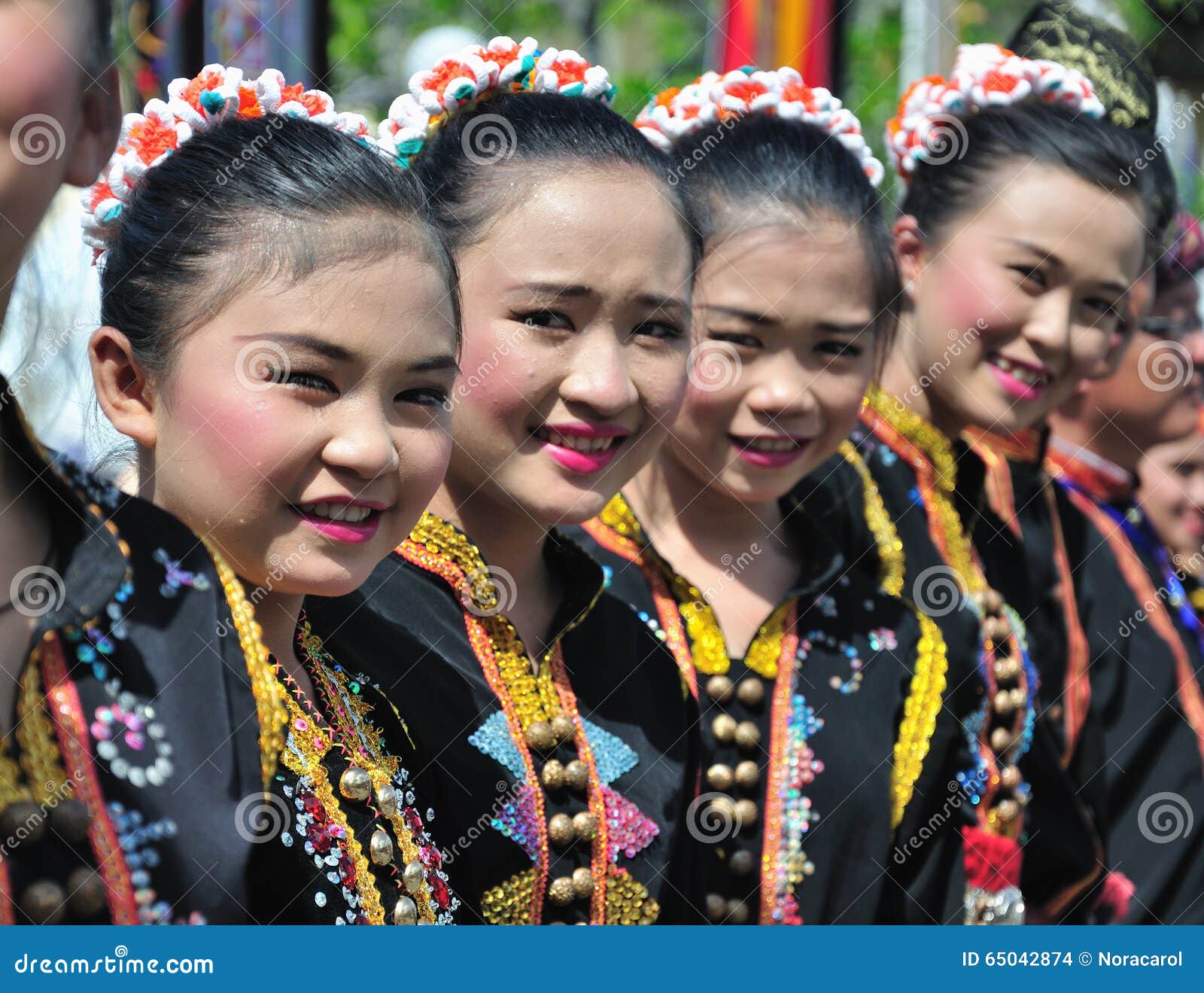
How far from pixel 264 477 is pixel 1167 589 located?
253cm

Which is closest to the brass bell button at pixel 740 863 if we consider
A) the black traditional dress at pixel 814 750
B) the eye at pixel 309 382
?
the black traditional dress at pixel 814 750

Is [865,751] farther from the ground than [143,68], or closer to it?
closer to it

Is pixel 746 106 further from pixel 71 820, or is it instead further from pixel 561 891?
pixel 71 820

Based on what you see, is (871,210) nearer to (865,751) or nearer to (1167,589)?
(865,751)

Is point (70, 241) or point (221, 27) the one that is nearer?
point (70, 241)

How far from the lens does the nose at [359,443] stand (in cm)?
154

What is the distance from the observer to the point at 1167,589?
3490 millimetres

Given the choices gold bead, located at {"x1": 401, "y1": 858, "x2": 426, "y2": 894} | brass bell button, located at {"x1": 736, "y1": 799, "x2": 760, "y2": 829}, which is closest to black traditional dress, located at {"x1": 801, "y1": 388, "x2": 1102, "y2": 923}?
brass bell button, located at {"x1": 736, "y1": 799, "x2": 760, "y2": 829}

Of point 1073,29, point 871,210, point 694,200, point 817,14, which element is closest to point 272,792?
point 694,200

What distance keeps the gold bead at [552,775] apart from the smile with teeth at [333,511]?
0.49 m

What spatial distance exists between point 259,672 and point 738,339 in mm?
1082

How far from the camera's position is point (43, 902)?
120 cm

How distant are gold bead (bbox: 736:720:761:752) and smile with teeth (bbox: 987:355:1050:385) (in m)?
1.03

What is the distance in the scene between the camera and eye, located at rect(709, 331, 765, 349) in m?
2.29
